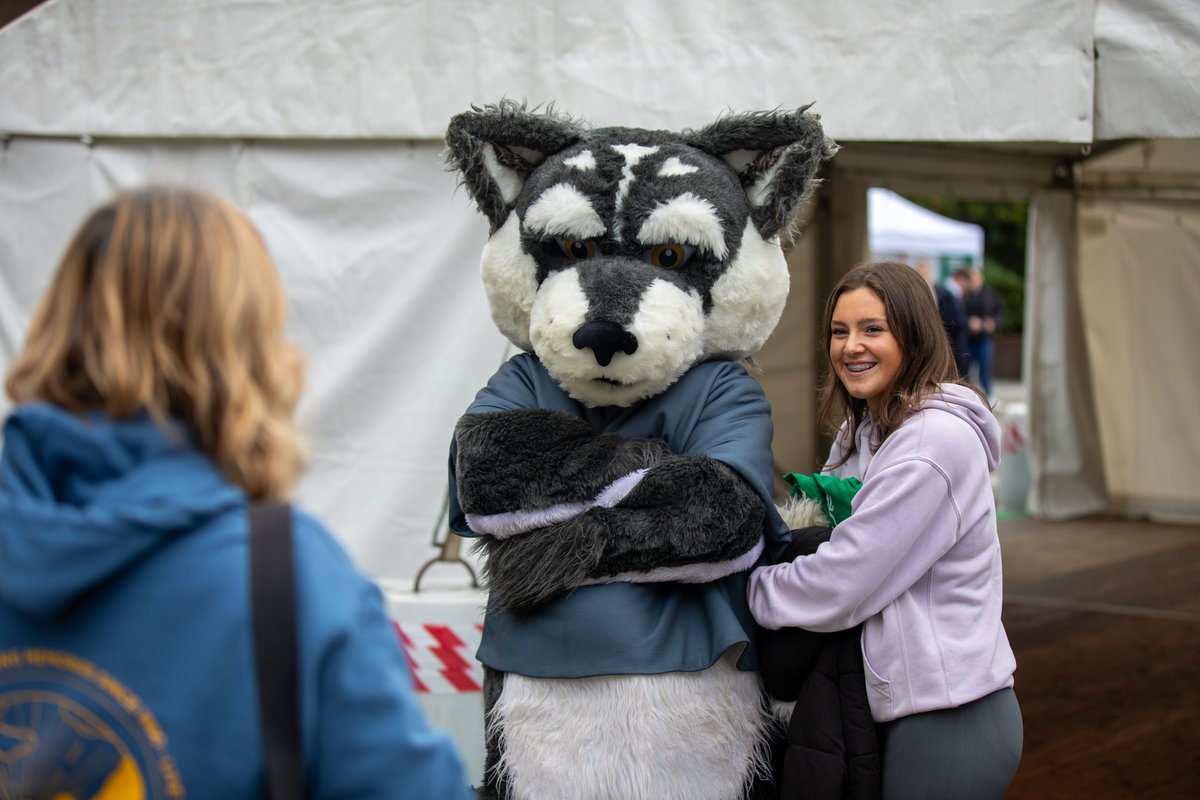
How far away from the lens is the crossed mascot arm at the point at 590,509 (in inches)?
79.9

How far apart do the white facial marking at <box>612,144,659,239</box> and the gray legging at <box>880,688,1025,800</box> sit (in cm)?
112

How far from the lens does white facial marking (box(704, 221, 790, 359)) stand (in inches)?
89.8

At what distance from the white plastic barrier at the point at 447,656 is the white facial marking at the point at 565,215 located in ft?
4.15

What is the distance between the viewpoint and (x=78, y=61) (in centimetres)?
372

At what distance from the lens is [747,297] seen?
7.53 feet

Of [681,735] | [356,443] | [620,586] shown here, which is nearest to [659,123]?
[356,443]

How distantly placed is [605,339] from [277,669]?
1113 millimetres

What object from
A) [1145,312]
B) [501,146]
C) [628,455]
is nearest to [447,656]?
[628,455]

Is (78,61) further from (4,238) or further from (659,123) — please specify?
(659,123)

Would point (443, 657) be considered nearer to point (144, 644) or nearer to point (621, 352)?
point (621, 352)

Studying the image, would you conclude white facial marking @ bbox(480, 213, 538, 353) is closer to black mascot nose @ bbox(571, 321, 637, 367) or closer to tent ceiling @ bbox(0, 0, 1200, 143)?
black mascot nose @ bbox(571, 321, 637, 367)

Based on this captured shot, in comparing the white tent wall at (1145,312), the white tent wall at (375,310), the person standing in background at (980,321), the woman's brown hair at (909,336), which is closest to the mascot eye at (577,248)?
Result: the woman's brown hair at (909,336)

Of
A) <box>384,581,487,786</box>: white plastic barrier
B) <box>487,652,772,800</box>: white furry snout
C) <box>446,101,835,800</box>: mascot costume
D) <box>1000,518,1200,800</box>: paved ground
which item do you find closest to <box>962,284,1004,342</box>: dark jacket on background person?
<box>1000,518,1200,800</box>: paved ground

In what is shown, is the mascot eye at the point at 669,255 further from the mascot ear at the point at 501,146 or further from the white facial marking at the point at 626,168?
the mascot ear at the point at 501,146
